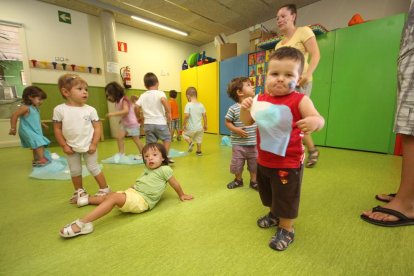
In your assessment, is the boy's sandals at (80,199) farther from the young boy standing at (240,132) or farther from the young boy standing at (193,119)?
the young boy standing at (193,119)

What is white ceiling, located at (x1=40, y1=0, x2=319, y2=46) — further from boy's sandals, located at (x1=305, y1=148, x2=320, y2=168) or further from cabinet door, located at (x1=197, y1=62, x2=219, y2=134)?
boy's sandals, located at (x1=305, y1=148, x2=320, y2=168)

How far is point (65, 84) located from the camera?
1.38 m

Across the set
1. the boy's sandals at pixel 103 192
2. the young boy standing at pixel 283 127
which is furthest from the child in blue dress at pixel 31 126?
the young boy standing at pixel 283 127

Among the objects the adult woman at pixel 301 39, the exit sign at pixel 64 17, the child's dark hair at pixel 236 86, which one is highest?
the exit sign at pixel 64 17

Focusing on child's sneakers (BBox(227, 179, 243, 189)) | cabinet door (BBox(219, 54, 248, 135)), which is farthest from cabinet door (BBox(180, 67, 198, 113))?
child's sneakers (BBox(227, 179, 243, 189))

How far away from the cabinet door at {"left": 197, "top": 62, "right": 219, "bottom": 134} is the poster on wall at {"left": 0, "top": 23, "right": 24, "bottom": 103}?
153 inches

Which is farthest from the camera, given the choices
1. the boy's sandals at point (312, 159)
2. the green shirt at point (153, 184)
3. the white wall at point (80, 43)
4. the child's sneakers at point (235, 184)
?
the white wall at point (80, 43)

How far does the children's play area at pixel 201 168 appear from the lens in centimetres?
87

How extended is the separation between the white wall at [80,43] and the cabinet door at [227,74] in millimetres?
2091

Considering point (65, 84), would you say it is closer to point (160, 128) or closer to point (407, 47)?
point (160, 128)

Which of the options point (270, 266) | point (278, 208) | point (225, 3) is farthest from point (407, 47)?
point (225, 3)

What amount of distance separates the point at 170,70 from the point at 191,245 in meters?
5.99

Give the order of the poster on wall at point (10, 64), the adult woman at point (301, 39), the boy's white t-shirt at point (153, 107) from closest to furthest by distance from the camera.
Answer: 1. the adult woman at point (301, 39)
2. the boy's white t-shirt at point (153, 107)
3. the poster on wall at point (10, 64)

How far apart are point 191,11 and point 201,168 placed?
3.84 metres
